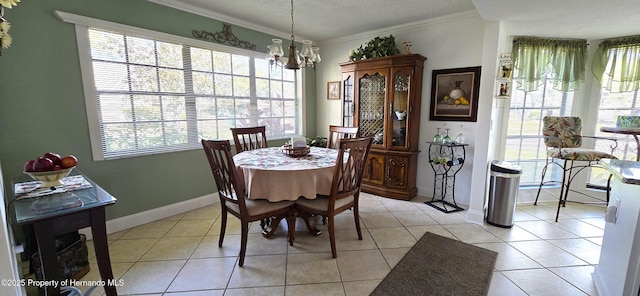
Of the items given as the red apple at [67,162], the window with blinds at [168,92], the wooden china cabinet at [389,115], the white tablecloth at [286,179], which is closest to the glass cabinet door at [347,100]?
the wooden china cabinet at [389,115]

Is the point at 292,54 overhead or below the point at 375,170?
overhead

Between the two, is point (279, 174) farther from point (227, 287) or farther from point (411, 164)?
point (411, 164)

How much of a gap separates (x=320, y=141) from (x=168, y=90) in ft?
7.14

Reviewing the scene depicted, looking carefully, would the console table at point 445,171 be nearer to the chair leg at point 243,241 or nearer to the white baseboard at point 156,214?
the chair leg at point 243,241

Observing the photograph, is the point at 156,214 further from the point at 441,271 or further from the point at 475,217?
the point at 475,217

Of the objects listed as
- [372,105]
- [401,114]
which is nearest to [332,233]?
[401,114]

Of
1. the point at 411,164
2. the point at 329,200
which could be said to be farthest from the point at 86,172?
the point at 411,164

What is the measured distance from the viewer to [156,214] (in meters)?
2.85

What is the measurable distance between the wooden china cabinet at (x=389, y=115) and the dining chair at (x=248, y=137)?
1.34m

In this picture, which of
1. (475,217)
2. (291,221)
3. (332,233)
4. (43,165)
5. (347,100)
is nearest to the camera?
(43,165)

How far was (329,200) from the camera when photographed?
211 cm

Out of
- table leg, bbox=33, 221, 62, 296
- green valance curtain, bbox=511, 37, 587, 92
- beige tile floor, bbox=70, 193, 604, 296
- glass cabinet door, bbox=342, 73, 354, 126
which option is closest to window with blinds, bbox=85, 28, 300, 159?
beige tile floor, bbox=70, 193, 604, 296

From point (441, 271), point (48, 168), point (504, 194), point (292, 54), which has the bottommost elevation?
point (441, 271)

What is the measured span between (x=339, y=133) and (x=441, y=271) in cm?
178
